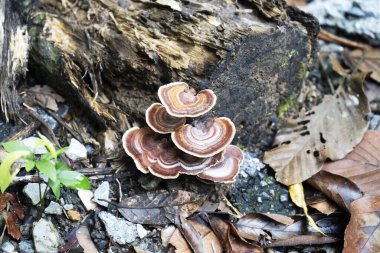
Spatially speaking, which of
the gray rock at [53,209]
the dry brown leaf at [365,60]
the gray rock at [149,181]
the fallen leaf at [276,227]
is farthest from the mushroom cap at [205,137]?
the dry brown leaf at [365,60]

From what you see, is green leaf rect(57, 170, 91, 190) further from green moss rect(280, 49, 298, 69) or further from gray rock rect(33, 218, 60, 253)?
green moss rect(280, 49, 298, 69)

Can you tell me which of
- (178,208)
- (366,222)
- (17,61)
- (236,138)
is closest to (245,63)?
(236,138)

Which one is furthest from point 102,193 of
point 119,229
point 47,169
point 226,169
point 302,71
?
point 302,71

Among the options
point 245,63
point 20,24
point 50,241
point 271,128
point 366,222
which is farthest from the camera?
point 271,128

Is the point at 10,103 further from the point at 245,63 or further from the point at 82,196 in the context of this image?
the point at 245,63

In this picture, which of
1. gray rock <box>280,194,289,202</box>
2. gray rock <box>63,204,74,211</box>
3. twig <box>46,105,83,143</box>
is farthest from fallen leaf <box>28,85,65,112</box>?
gray rock <box>280,194,289,202</box>

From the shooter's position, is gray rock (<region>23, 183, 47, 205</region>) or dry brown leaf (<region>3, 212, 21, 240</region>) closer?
dry brown leaf (<region>3, 212, 21, 240</region>)

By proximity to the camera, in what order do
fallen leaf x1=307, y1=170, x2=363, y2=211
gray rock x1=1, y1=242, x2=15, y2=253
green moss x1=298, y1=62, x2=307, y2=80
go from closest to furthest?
1. gray rock x1=1, y1=242, x2=15, y2=253
2. fallen leaf x1=307, y1=170, x2=363, y2=211
3. green moss x1=298, y1=62, x2=307, y2=80
